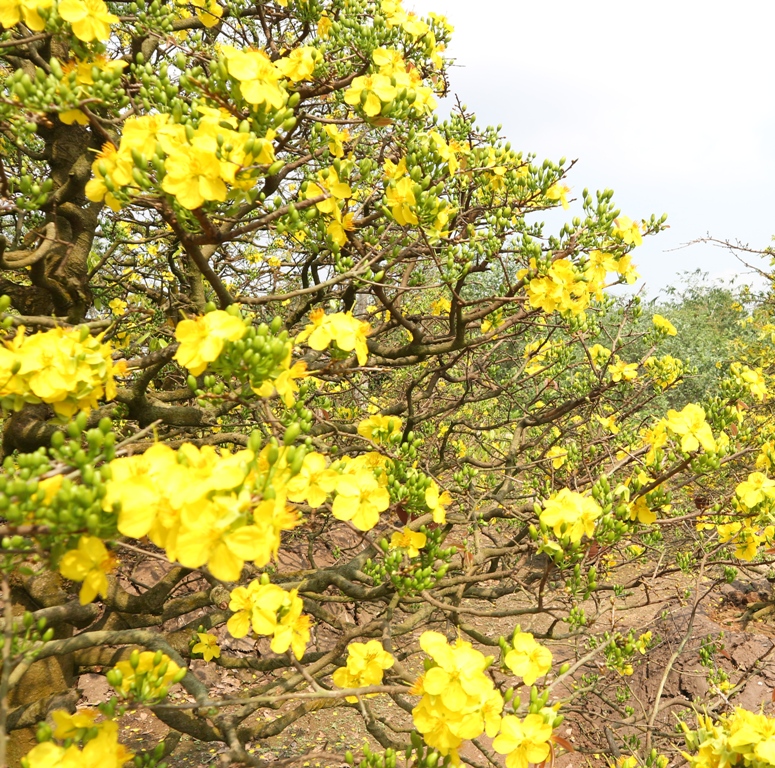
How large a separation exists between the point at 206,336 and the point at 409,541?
120 cm

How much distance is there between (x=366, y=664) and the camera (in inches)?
71.1

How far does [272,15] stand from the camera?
3301mm

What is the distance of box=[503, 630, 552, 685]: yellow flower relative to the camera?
1.60 meters

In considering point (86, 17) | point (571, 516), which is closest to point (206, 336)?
point (86, 17)

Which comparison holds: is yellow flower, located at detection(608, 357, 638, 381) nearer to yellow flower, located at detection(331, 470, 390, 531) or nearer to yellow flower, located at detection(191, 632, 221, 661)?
yellow flower, located at detection(331, 470, 390, 531)

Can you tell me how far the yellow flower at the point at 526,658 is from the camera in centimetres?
160

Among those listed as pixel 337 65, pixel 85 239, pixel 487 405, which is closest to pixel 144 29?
pixel 337 65

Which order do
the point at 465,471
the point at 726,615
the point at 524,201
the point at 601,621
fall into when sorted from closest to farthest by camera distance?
the point at 524,201 < the point at 465,471 < the point at 726,615 < the point at 601,621

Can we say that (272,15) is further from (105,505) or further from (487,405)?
(487,405)

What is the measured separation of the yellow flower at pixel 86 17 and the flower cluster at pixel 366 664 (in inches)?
84.8

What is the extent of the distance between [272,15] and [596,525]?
3451 mm

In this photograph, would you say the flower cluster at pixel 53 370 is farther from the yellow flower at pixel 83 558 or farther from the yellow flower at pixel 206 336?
the yellow flower at pixel 83 558

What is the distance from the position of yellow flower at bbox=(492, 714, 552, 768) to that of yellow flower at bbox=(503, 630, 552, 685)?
0.16 m

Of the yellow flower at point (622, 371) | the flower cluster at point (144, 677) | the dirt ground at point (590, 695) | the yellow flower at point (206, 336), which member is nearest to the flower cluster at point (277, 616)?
the flower cluster at point (144, 677)
